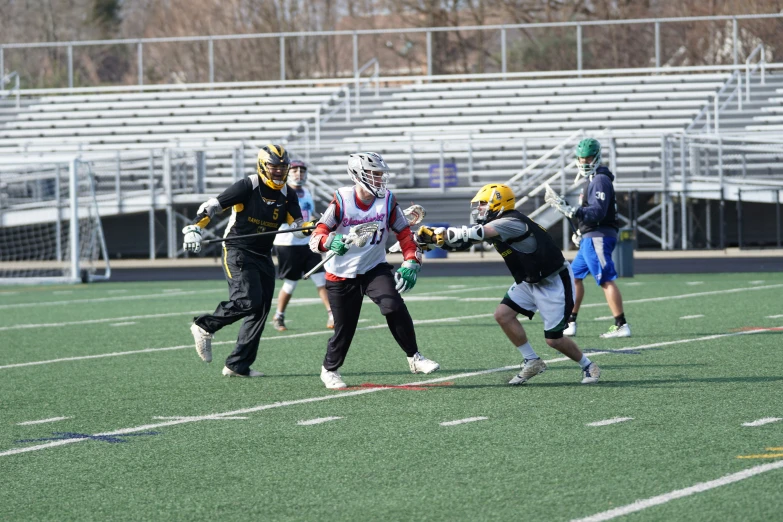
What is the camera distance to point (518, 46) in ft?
138

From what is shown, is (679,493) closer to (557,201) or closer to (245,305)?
(245,305)

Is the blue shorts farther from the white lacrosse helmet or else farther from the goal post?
the goal post

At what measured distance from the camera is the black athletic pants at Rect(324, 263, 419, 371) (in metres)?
8.73

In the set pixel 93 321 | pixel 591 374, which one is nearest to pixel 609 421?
pixel 591 374

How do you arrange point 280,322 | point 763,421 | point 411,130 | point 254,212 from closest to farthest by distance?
point 763,421, point 254,212, point 280,322, point 411,130

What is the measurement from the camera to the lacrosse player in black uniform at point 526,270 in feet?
26.9

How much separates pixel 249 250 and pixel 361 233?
1450 millimetres

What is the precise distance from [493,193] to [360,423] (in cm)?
190

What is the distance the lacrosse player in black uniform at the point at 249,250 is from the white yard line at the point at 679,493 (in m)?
4.32

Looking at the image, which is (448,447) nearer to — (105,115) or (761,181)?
(761,181)

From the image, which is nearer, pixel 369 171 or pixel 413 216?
pixel 369 171

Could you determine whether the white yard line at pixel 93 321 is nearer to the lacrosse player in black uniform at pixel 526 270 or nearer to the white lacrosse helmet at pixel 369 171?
the white lacrosse helmet at pixel 369 171

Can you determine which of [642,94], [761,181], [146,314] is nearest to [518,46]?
[642,94]

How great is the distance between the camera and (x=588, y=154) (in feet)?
36.8
